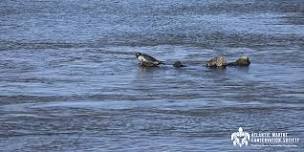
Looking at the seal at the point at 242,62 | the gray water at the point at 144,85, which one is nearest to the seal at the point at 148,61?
the gray water at the point at 144,85

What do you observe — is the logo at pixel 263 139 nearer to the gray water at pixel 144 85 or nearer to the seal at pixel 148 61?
the gray water at pixel 144 85

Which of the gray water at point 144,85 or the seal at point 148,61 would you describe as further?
the seal at point 148,61

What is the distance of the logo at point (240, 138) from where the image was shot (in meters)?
23.5

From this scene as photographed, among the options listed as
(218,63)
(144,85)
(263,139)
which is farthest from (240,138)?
(218,63)

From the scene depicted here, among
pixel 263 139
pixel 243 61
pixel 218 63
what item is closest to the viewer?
pixel 263 139

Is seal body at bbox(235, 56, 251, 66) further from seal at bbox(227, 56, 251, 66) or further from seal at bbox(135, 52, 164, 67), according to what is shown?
seal at bbox(135, 52, 164, 67)

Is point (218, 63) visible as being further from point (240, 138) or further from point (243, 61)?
point (240, 138)

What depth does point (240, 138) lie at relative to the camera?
77.9 ft

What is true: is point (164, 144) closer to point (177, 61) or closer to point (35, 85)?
point (35, 85)

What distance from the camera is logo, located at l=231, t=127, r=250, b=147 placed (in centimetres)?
2348

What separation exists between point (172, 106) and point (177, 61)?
320 inches

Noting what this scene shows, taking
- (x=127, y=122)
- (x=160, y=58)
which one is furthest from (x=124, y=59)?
(x=127, y=122)

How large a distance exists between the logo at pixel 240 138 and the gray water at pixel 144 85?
20cm

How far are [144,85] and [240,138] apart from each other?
29.2ft
